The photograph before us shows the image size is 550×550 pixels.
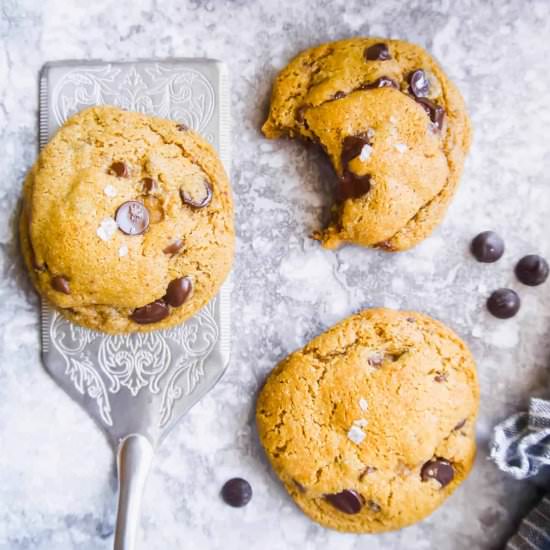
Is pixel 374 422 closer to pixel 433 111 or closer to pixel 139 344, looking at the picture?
pixel 139 344

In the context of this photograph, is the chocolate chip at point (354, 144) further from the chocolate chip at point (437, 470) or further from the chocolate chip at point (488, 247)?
the chocolate chip at point (437, 470)

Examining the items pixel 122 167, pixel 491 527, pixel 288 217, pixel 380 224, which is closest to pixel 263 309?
pixel 288 217

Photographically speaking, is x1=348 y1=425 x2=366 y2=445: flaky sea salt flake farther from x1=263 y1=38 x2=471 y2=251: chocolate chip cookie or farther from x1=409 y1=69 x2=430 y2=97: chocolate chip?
x1=409 y1=69 x2=430 y2=97: chocolate chip

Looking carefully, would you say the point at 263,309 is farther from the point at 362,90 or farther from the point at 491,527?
the point at 491,527

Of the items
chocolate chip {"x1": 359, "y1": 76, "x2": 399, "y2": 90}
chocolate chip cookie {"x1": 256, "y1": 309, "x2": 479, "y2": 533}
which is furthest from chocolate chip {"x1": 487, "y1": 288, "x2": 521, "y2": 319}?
chocolate chip {"x1": 359, "y1": 76, "x2": 399, "y2": 90}

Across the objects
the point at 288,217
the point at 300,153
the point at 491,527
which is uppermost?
the point at 300,153

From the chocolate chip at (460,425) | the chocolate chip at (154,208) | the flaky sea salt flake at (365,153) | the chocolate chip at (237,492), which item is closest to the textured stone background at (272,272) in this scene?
the chocolate chip at (237,492)

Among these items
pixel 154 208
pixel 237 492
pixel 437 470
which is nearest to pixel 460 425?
pixel 437 470
